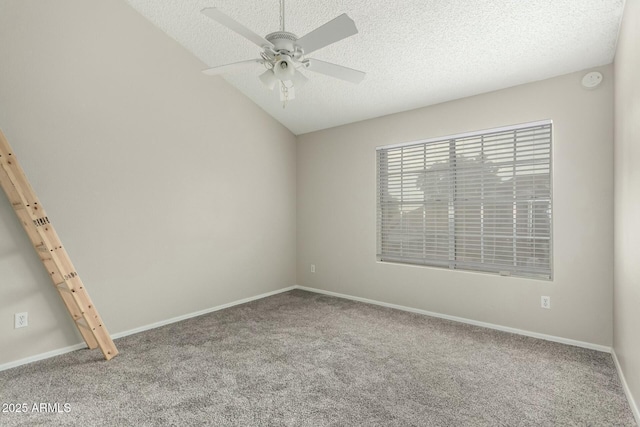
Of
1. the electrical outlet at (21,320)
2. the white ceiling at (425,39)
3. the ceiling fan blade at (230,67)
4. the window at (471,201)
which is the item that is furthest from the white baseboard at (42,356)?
the window at (471,201)

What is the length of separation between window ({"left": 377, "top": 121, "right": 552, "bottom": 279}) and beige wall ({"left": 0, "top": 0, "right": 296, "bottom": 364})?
6.16ft

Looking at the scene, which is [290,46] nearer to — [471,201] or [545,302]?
[471,201]

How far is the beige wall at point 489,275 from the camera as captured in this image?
2.81 meters

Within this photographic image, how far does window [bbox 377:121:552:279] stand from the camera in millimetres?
3195

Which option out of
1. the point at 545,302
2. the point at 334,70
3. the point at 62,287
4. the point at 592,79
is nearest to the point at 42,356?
the point at 62,287

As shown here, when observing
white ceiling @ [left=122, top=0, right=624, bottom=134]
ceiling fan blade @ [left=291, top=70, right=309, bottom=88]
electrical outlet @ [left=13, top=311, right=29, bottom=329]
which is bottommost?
electrical outlet @ [left=13, top=311, right=29, bottom=329]

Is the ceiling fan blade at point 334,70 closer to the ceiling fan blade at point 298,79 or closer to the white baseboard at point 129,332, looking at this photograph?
the ceiling fan blade at point 298,79

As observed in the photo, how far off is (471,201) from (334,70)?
88.4 inches

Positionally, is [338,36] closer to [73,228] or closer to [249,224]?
[73,228]

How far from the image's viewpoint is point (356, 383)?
7.50 ft

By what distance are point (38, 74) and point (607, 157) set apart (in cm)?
476

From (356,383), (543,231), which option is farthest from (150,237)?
(543,231)

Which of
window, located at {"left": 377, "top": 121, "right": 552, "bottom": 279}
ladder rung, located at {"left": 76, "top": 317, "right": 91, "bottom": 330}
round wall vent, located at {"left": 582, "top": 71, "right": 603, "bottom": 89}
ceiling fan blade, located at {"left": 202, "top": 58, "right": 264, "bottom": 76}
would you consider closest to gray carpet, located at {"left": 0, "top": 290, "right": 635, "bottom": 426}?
ladder rung, located at {"left": 76, "top": 317, "right": 91, "bottom": 330}

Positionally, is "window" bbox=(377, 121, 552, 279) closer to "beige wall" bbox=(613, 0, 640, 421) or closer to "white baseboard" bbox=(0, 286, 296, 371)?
"beige wall" bbox=(613, 0, 640, 421)
